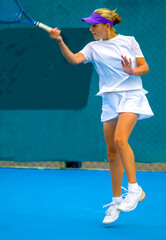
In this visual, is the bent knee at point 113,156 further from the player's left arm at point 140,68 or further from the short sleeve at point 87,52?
the short sleeve at point 87,52

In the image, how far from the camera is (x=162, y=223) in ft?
11.7

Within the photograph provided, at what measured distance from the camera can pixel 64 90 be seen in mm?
6293

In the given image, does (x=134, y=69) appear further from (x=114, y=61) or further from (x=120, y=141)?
(x=120, y=141)

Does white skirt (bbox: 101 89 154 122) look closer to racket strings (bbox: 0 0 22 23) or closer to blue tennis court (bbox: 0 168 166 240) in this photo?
blue tennis court (bbox: 0 168 166 240)

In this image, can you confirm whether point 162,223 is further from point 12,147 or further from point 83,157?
point 12,147

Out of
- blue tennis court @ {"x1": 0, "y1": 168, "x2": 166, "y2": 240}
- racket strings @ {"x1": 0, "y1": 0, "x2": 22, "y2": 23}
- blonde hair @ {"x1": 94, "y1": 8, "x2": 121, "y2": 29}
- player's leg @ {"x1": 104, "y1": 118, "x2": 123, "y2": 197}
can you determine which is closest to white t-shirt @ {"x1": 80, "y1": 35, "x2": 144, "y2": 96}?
blonde hair @ {"x1": 94, "y1": 8, "x2": 121, "y2": 29}

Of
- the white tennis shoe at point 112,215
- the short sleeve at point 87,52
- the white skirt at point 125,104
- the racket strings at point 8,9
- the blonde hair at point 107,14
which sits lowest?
the white tennis shoe at point 112,215

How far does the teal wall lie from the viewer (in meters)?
6.06

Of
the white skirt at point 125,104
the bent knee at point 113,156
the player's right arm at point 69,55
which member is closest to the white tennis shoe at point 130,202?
the bent knee at point 113,156

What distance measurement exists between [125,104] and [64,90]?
9.19ft

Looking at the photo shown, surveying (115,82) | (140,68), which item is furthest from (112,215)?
(140,68)

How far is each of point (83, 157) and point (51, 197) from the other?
171 cm

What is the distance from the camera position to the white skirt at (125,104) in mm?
3553

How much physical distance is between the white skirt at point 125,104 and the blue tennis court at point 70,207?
793 mm
